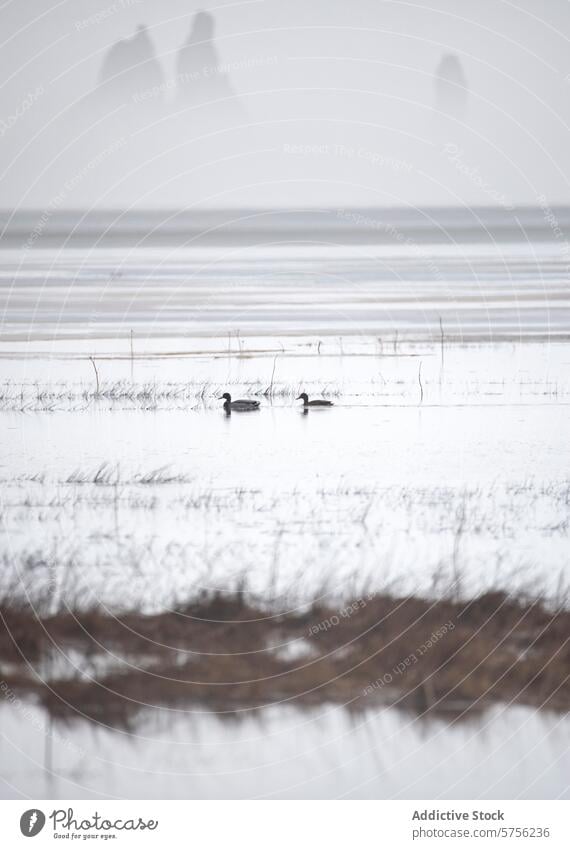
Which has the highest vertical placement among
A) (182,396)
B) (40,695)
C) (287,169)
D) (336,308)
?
(287,169)

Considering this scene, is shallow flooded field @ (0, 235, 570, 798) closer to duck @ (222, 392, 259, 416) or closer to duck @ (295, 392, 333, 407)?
duck @ (295, 392, 333, 407)

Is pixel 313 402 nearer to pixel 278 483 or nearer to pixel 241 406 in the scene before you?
pixel 241 406

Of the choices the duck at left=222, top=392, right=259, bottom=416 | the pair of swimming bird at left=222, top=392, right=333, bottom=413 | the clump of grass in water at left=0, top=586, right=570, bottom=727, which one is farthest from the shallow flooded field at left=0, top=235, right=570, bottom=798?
the duck at left=222, top=392, right=259, bottom=416

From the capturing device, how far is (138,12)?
856 centimetres

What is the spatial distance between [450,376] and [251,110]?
617cm

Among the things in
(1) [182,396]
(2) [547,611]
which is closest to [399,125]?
(2) [547,611]

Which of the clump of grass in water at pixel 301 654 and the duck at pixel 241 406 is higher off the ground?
the duck at pixel 241 406

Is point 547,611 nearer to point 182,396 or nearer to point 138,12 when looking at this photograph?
point 138,12

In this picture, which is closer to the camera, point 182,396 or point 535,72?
point 535,72
